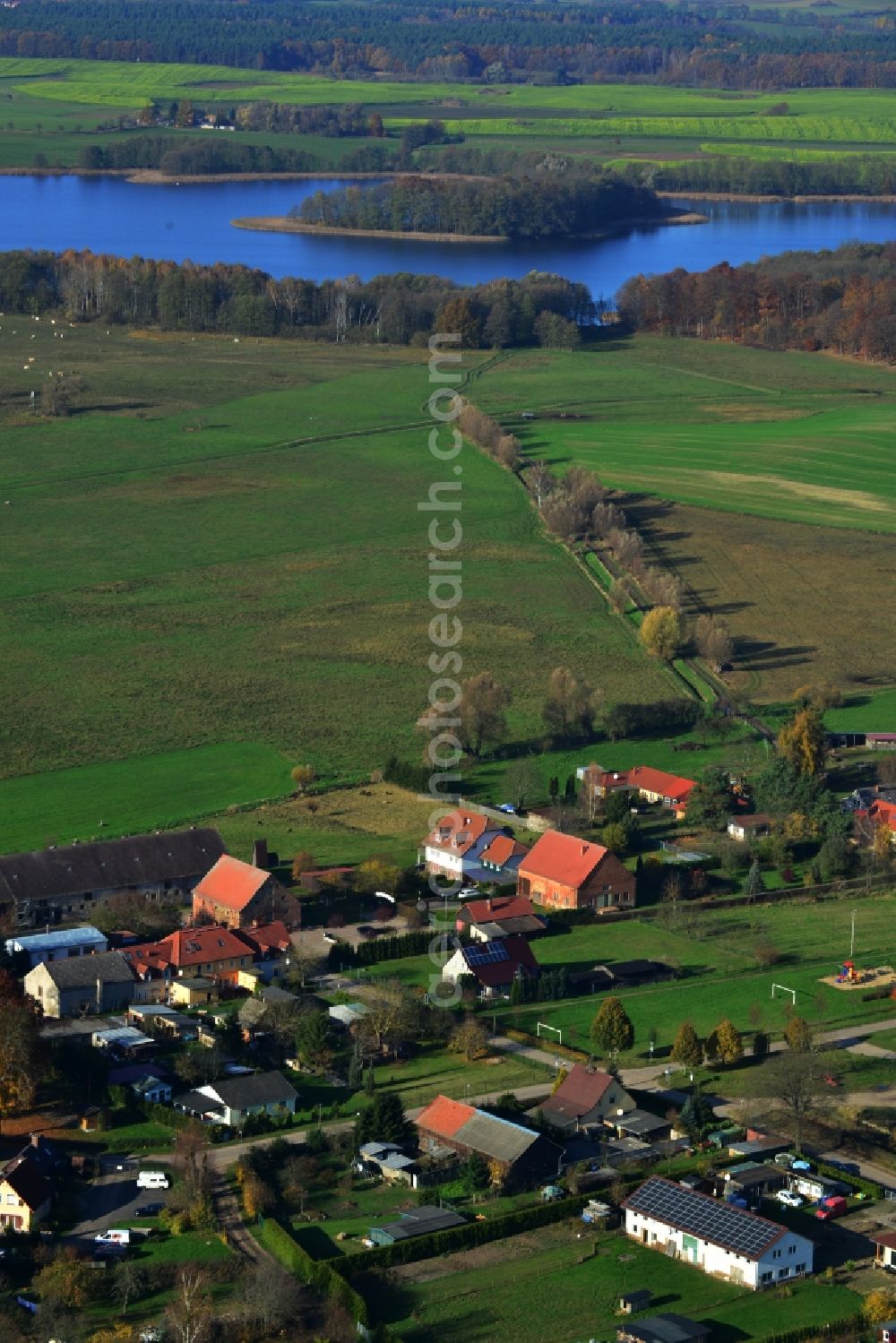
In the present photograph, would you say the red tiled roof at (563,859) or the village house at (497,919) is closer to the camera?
the village house at (497,919)

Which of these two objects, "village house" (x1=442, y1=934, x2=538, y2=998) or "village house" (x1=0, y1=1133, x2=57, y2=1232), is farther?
"village house" (x1=442, y1=934, x2=538, y2=998)

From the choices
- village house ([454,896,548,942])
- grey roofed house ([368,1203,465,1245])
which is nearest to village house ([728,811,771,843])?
village house ([454,896,548,942])

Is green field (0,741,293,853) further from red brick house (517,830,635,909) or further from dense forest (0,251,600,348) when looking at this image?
dense forest (0,251,600,348)

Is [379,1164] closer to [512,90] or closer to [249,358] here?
[249,358]

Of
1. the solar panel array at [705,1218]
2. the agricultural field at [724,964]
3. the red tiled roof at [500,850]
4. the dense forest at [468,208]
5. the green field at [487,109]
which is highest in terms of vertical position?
the green field at [487,109]

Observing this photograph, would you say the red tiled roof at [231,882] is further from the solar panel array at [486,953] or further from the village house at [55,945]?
the solar panel array at [486,953]

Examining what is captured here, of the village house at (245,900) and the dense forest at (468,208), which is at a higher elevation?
the dense forest at (468,208)

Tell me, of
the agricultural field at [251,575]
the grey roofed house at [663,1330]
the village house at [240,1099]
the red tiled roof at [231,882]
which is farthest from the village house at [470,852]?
the grey roofed house at [663,1330]
